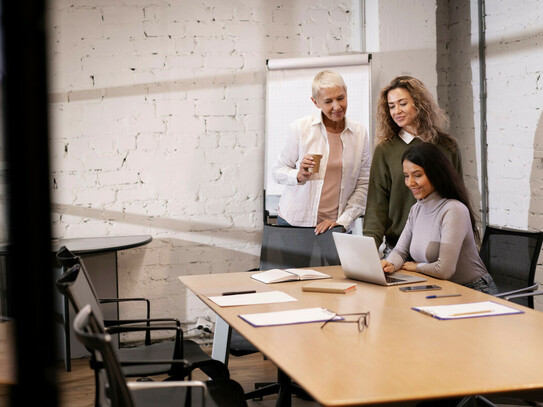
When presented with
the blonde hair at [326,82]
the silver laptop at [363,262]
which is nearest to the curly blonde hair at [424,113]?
the blonde hair at [326,82]

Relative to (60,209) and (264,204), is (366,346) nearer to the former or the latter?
(264,204)

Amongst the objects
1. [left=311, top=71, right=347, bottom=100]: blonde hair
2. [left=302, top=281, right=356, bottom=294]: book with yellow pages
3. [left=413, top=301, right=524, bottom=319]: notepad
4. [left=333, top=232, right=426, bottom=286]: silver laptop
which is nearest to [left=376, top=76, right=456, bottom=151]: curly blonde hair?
[left=311, top=71, right=347, bottom=100]: blonde hair

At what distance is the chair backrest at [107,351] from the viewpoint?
60.6 inches

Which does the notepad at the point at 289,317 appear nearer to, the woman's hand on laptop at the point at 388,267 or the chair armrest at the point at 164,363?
the chair armrest at the point at 164,363

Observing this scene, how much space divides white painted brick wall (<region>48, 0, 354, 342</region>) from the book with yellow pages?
1.75 metres

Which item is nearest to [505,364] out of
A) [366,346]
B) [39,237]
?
[366,346]

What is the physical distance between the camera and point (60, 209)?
4.29 metres

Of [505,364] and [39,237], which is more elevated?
[39,237]

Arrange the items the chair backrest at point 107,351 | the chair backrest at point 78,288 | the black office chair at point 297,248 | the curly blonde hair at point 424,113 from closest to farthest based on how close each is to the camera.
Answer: the chair backrest at point 107,351 < the chair backrest at point 78,288 < the curly blonde hair at point 424,113 < the black office chair at point 297,248

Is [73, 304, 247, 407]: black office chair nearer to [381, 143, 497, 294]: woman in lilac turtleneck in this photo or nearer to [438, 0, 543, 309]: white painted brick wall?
[381, 143, 497, 294]: woman in lilac turtleneck

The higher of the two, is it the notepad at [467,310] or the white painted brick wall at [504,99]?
the white painted brick wall at [504,99]

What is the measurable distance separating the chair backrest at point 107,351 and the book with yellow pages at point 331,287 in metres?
1.25

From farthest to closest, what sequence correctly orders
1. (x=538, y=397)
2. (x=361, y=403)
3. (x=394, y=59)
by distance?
(x=394, y=59), (x=538, y=397), (x=361, y=403)

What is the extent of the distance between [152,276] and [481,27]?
267 centimetres
